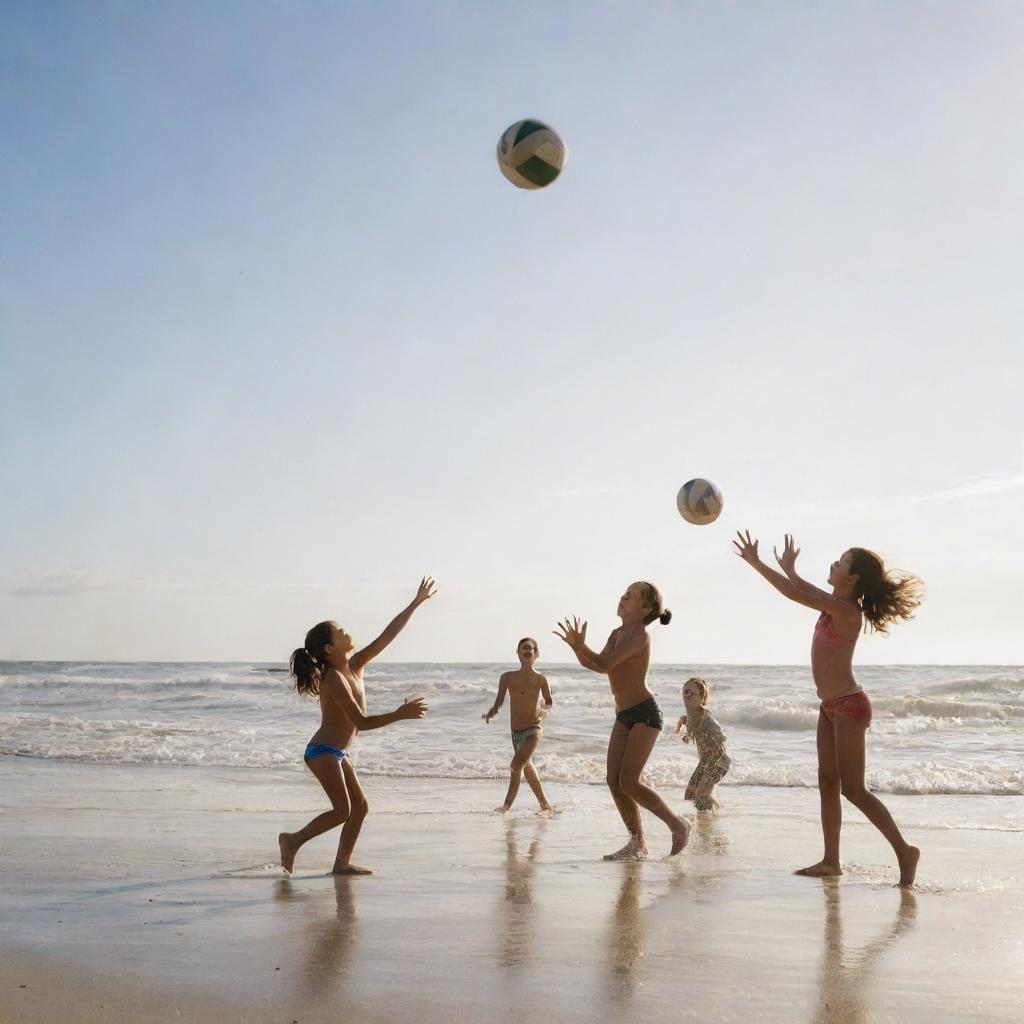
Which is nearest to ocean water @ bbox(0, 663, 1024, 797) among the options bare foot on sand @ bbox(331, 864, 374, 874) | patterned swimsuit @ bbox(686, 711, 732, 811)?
patterned swimsuit @ bbox(686, 711, 732, 811)

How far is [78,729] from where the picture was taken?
20.9 m

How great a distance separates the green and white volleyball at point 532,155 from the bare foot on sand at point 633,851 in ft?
17.2

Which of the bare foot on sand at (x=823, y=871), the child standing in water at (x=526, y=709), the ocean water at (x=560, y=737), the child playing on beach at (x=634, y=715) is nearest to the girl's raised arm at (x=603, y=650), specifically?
the child playing on beach at (x=634, y=715)

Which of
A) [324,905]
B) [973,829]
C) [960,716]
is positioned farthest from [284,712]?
[324,905]

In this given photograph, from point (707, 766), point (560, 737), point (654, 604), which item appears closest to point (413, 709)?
point (654, 604)

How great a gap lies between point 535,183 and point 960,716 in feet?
70.2

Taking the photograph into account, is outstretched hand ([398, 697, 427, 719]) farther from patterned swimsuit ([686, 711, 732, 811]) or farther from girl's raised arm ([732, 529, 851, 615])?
patterned swimsuit ([686, 711, 732, 811])

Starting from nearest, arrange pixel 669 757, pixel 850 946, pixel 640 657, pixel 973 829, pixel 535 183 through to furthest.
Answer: pixel 850 946 < pixel 640 657 < pixel 535 183 < pixel 973 829 < pixel 669 757

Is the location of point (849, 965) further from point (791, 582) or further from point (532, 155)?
point (532, 155)

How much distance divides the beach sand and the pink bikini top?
1.43m

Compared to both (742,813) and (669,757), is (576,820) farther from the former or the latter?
(669,757)

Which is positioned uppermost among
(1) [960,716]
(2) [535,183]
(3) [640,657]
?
(2) [535,183]

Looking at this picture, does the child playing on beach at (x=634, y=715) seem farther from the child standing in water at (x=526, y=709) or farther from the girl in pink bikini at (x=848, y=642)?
the child standing in water at (x=526, y=709)

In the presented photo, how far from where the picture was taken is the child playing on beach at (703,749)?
34.8ft
